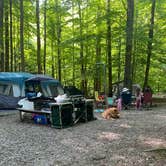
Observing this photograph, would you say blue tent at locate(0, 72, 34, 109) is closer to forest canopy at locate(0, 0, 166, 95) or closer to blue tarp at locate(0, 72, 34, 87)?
blue tarp at locate(0, 72, 34, 87)

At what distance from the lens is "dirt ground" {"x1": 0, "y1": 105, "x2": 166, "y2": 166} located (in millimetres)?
5340

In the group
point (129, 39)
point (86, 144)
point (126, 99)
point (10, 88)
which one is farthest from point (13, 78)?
point (86, 144)

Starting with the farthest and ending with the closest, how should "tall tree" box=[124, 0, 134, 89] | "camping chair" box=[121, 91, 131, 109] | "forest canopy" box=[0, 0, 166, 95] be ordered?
"forest canopy" box=[0, 0, 166, 95] → "tall tree" box=[124, 0, 134, 89] → "camping chair" box=[121, 91, 131, 109]

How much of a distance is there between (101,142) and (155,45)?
13.4 metres

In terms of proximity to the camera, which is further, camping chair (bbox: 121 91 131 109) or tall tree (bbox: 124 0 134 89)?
tall tree (bbox: 124 0 134 89)

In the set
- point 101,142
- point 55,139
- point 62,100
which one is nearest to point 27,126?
point 62,100

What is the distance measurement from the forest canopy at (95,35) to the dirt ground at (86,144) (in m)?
7.31

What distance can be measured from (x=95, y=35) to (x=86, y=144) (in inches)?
540

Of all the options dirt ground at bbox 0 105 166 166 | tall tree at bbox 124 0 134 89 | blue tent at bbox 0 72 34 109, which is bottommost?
dirt ground at bbox 0 105 166 166

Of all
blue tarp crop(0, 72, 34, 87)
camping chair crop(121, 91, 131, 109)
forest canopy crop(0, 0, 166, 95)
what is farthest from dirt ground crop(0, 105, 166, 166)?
forest canopy crop(0, 0, 166, 95)

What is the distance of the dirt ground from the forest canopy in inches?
288

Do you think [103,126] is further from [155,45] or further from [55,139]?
[155,45]

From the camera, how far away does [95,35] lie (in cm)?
1964

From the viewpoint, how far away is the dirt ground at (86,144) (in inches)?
210
